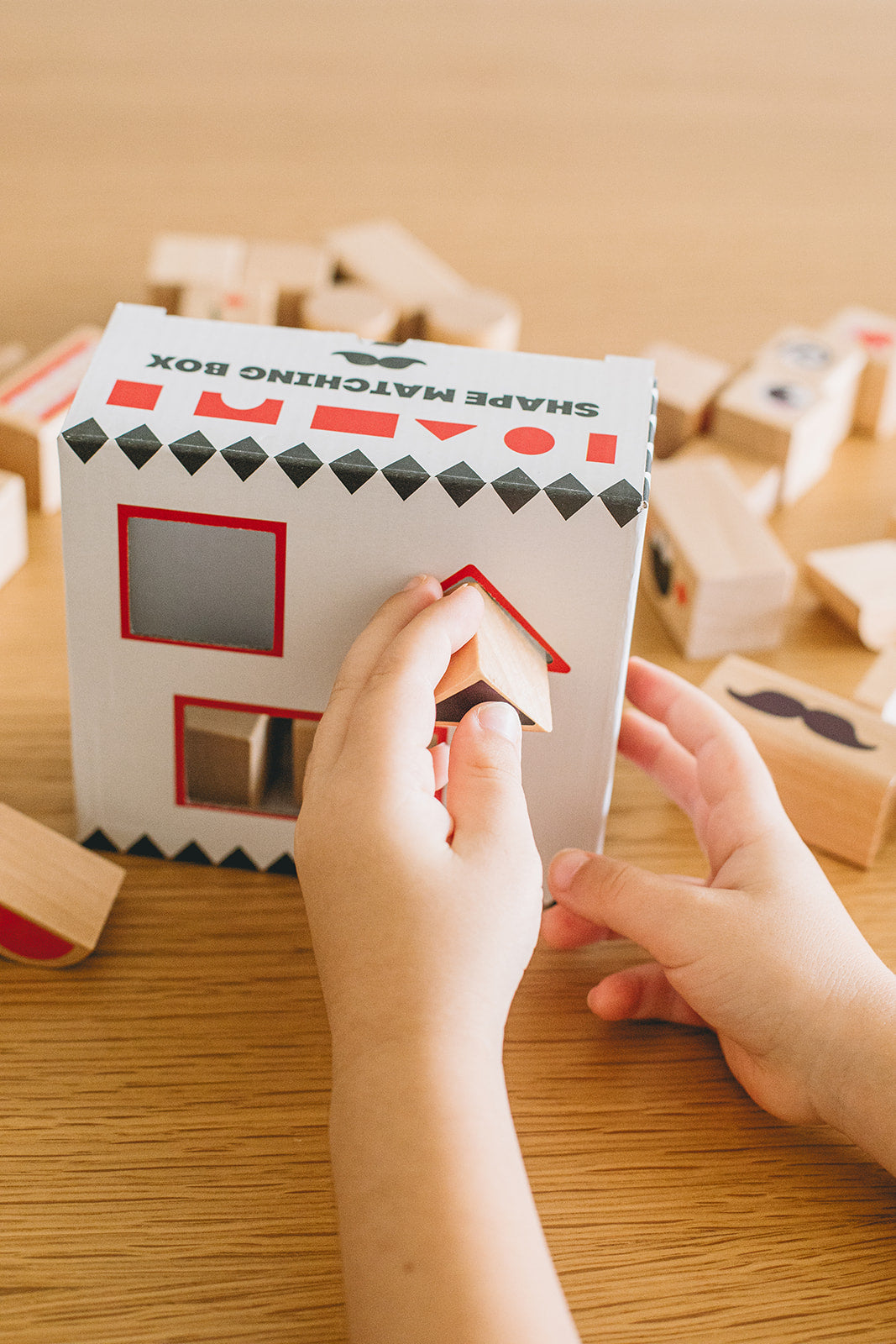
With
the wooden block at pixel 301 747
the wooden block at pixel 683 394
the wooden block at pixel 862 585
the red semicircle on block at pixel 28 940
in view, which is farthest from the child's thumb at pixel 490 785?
the wooden block at pixel 683 394

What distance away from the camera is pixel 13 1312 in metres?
0.48

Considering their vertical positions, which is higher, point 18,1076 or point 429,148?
point 429,148

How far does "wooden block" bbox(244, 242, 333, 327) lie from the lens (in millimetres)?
1101

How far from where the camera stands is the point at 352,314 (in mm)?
1023

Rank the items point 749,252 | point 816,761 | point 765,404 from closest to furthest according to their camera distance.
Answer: point 816,761 → point 765,404 → point 749,252

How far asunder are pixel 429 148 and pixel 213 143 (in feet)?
0.83

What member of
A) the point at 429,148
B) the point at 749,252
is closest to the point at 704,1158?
the point at 749,252

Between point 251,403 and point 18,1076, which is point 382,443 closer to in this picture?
point 251,403

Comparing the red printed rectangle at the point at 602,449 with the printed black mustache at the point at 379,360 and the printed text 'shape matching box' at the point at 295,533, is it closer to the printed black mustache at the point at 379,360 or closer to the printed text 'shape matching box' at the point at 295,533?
the printed text 'shape matching box' at the point at 295,533

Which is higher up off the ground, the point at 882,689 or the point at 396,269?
the point at 396,269

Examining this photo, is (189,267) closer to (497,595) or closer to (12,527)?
(12,527)

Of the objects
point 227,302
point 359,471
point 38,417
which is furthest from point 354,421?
point 227,302

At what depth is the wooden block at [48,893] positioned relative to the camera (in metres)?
0.61

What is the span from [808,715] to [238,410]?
14.9 inches
